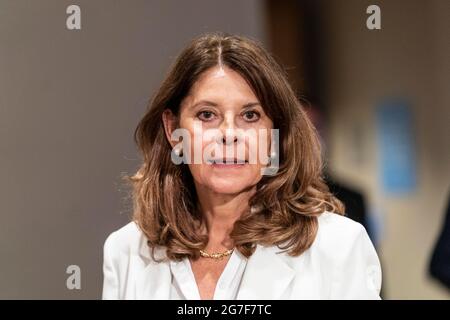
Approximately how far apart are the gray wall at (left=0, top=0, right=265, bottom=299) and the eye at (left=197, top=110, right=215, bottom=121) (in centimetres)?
38

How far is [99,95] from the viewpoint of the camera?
1.71 metres

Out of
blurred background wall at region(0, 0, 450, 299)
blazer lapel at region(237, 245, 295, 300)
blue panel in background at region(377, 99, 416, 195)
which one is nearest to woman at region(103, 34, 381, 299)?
blazer lapel at region(237, 245, 295, 300)

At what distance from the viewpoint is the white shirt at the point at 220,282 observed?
51.6 inches

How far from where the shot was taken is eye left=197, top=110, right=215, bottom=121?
1.32m

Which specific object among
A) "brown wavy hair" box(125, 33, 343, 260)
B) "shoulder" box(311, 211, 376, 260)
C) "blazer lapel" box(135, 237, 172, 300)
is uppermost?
"brown wavy hair" box(125, 33, 343, 260)

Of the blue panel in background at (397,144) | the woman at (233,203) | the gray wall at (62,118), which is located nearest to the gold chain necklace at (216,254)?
the woman at (233,203)

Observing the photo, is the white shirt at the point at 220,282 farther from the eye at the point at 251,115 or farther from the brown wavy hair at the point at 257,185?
the eye at the point at 251,115

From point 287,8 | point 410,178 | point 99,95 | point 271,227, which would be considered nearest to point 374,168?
point 410,178

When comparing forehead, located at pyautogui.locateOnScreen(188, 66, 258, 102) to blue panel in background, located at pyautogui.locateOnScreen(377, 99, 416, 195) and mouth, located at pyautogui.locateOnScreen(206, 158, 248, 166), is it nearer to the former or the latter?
mouth, located at pyautogui.locateOnScreen(206, 158, 248, 166)

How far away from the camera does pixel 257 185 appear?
1384mm

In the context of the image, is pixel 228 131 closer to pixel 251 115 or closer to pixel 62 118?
pixel 251 115

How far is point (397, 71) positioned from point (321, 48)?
Answer: 81cm

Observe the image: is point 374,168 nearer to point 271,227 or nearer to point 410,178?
point 410,178

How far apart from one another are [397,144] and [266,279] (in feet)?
5.79
